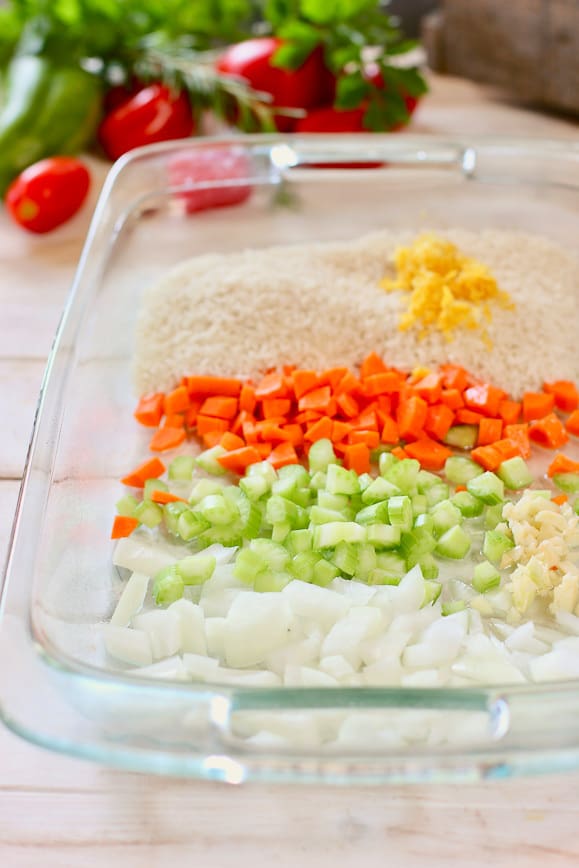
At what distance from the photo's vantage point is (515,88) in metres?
2.20

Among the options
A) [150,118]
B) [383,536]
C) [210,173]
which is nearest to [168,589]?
[383,536]

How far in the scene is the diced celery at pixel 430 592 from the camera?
105 centimetres

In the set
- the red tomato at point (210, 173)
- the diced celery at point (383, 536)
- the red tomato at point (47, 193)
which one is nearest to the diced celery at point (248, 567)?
the diced celery at point (383, 536)

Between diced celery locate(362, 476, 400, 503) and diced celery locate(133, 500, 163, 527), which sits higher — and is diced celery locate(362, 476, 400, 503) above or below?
above

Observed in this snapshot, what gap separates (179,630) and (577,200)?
3.77ft

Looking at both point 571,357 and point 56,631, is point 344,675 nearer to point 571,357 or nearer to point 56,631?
point 56,631

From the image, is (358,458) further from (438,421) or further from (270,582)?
(270,582)

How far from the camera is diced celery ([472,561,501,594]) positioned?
1.08 m

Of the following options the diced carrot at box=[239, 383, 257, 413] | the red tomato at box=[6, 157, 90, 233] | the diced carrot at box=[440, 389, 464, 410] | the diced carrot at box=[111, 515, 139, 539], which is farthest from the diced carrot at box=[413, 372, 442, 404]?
the red tomato at box=[6, 157, 90, 233]

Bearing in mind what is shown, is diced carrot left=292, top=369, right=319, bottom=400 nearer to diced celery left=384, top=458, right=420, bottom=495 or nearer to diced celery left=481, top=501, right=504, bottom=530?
diced celery left=384, top=458, right=420, bottom=495

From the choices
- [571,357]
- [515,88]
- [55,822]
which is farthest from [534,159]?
[55,822]

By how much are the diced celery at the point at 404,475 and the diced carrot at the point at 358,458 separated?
0.05m

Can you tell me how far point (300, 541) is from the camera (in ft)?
3.65

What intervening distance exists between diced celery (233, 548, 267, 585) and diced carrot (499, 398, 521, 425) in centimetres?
46
